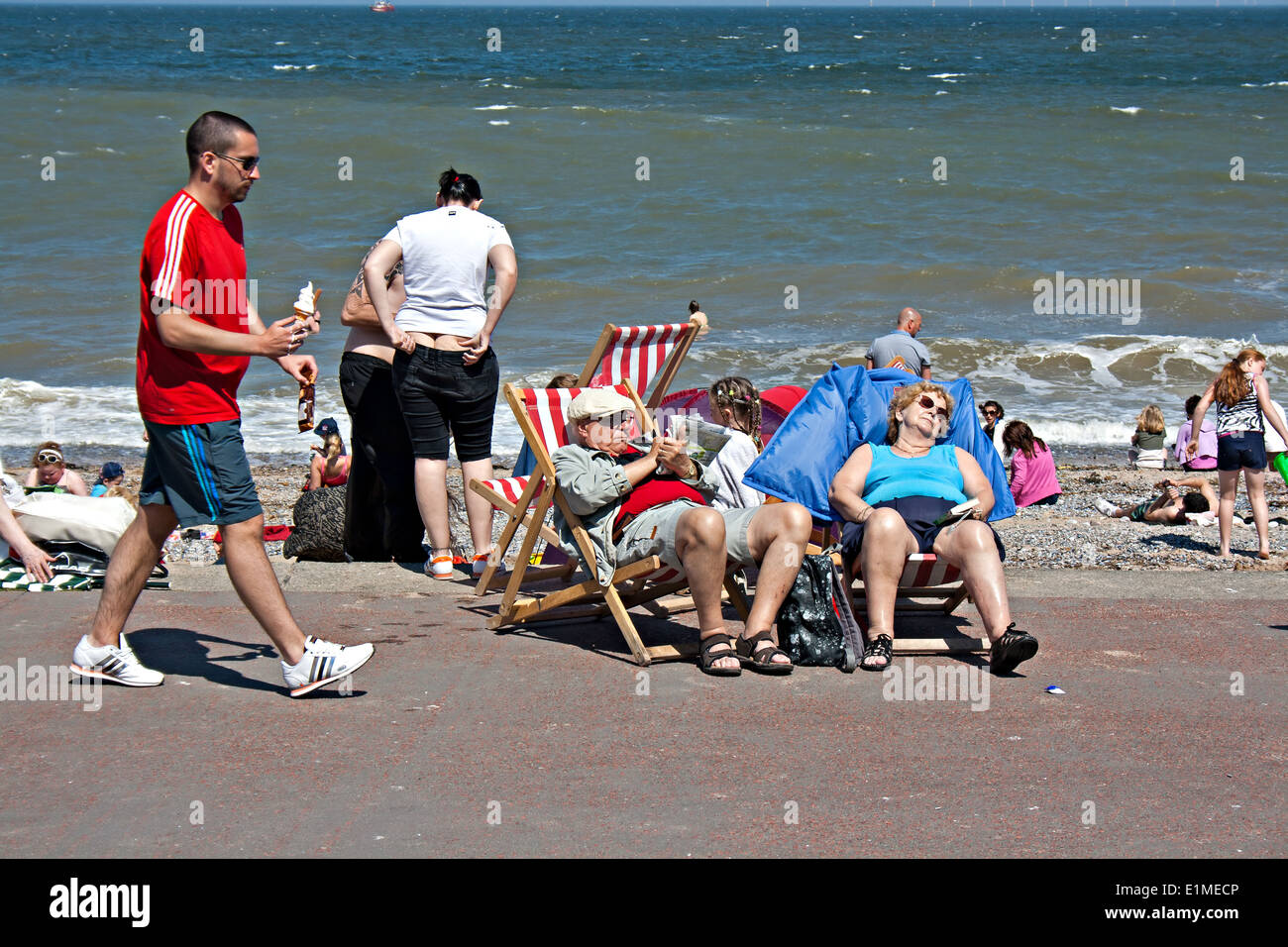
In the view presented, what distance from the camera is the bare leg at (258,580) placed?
4.33 m

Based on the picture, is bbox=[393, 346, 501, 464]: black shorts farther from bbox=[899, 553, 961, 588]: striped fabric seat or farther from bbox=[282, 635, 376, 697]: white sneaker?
bbox=[899, 553, 961, 588]: striped fabric seat

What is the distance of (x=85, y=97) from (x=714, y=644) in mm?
39852

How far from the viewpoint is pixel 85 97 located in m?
39.6

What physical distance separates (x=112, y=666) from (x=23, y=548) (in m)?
1.16

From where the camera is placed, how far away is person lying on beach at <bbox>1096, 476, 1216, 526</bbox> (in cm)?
1003

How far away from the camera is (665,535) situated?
16.5 feet

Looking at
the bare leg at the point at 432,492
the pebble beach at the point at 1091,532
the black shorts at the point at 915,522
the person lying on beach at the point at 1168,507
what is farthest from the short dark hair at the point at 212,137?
the person lying on beach at the point at 1168,507

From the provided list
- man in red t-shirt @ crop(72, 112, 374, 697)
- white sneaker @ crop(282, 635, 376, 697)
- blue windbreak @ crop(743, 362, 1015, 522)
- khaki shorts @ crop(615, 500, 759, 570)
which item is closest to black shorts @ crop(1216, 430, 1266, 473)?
blue windbreak @ crop(743, 362, 1015, 522)

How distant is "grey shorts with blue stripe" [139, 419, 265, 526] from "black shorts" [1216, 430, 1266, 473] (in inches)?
262

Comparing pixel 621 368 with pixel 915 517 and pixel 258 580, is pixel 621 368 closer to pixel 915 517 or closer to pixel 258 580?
pixel 915 517

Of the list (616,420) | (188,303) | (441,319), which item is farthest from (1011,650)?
(188,303)

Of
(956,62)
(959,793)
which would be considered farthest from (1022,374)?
(956,62)

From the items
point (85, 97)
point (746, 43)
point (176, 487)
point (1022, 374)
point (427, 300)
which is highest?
point (746, 43)
